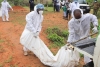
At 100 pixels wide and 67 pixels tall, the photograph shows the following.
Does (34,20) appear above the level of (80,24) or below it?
below

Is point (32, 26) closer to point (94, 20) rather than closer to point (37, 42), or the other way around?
point (37, 42)

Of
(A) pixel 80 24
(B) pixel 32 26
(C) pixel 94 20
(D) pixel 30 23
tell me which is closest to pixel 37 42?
(B) pixel 32 26

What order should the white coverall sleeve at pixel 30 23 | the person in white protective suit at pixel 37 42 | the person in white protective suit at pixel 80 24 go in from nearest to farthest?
the person in white protective suit at pixel 80 24, the person in white protective suit at pixel 37 42, the white coverall sleeve at pixel 30 23

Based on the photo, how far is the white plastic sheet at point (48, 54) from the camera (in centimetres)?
621

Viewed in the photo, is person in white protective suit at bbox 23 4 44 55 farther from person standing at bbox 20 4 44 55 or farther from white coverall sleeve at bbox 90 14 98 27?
white coverall sleeve at bbox 90 14 98 27

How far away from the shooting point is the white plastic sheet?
20.4ft

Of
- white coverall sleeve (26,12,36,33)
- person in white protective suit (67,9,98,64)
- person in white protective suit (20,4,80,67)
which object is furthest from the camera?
white coverall sleeve (26,12,36,33)

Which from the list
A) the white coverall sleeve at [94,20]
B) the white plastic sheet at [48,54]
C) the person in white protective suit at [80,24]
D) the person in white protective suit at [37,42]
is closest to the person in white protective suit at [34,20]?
the person in white protective suit at [37,42]

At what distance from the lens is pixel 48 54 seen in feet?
23.3

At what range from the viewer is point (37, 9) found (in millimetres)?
7441

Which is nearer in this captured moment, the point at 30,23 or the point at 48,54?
the point at 48,54

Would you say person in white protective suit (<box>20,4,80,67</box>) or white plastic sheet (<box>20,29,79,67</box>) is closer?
white plastic sheet (<box>20,29,79,67</box>)

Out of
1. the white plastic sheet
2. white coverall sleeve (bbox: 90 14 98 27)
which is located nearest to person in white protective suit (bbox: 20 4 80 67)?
the white plastic sheet

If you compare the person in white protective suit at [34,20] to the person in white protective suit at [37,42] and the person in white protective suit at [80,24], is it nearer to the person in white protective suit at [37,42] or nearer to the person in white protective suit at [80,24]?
the person in white protective suit at [37,42]
